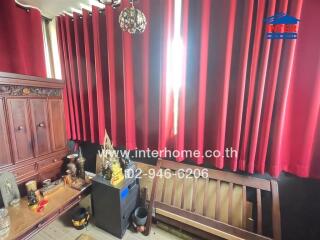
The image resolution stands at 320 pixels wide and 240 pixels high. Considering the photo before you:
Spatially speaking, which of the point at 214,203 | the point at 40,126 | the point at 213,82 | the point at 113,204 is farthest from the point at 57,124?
the point at 214,203

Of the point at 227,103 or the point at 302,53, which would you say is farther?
the point at 227,103

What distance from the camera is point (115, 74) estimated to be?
159 cm

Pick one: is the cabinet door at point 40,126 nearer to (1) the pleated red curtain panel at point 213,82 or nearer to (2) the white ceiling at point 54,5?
(1) the pleated red curtain panel at point 213,82

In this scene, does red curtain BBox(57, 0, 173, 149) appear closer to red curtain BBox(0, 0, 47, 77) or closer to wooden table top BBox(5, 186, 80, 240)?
red curtain BBox(0, 0, 47, 77)

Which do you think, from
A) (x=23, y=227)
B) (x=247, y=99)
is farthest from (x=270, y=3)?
(x=23, y=227)

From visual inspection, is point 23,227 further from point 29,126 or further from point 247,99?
point 247,99

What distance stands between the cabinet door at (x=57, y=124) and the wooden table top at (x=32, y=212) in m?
0.50

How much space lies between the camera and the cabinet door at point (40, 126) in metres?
1.47

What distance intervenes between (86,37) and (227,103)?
1572 millimetres

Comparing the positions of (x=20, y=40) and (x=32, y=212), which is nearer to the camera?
(x=32, y=212)

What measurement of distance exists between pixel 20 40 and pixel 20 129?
96 centimetres

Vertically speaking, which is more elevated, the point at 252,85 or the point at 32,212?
the point at 252,85

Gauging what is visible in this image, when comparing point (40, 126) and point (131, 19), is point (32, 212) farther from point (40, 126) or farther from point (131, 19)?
point (131, 19)

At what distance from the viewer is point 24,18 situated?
1.64 meters
